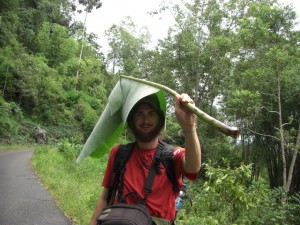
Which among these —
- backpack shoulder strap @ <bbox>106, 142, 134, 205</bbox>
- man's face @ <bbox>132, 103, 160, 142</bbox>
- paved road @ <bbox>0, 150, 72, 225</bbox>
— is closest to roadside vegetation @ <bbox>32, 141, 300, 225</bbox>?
paved road @ <bbox>0, 150, 72, 225</bbox>

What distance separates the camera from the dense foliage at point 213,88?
6.98 m

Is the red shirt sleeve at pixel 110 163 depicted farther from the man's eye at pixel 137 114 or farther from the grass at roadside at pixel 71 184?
the grass at roadside at pixel 71 184

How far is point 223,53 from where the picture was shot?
58.5ft

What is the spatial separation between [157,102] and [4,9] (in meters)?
22.7

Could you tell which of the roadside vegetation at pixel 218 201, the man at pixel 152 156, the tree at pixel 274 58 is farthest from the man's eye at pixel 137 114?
the tree at pixel 274 58

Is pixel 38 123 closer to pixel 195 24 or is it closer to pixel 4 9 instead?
pixel 4 9

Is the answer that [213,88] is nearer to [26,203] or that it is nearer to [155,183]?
[26,203]

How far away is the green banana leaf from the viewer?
177cm

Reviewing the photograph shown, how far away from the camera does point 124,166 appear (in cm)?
193

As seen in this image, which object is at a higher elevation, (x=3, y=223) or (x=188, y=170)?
(x=188, y=170)

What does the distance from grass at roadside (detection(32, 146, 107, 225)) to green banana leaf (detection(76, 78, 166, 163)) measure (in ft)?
11.9

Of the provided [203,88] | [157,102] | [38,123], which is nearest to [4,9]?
[38,123]

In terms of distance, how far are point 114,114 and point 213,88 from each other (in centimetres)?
1752

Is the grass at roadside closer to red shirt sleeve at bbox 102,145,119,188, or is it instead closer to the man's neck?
red shirt sleeve at bbox 102,145,119,188
